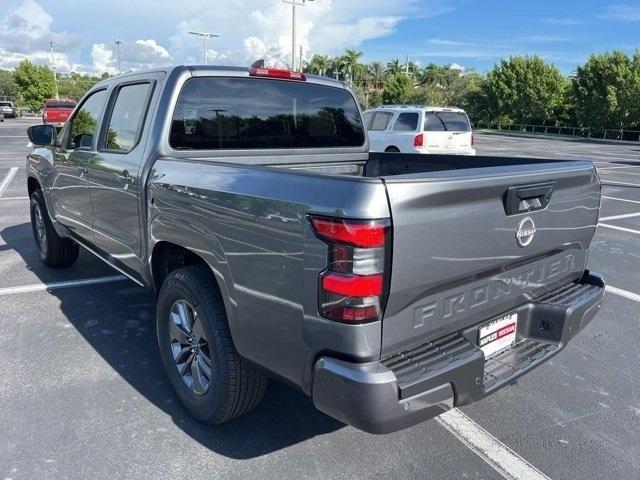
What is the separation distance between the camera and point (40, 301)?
475 centimetres

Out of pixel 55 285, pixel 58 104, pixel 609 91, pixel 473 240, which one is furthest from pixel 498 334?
pixel 609 91

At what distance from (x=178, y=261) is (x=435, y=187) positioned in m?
1.85

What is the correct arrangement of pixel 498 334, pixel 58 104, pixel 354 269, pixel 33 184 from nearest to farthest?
pixel 354 269, pixel 498 334, pixel 33 184, pixel 58 104

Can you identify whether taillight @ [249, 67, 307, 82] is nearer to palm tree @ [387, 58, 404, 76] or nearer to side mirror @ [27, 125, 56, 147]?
side mirror @ [27, 125, 56, 147]

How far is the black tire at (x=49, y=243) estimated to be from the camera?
217 inches

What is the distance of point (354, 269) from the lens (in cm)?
197

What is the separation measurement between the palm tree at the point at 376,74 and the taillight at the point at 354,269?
91.4 metres

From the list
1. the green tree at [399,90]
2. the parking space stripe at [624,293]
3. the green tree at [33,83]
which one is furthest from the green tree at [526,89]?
the green tree at [33,83]

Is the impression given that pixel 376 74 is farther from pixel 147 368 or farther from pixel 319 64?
pixel 147 368

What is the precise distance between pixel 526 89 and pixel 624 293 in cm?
4960

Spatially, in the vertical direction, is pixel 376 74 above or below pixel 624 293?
above

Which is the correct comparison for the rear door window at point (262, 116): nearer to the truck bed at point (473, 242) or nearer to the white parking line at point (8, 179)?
the truck bed at point (473, 242)

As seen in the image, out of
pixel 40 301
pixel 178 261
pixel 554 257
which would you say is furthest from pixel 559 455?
pixel 40 301

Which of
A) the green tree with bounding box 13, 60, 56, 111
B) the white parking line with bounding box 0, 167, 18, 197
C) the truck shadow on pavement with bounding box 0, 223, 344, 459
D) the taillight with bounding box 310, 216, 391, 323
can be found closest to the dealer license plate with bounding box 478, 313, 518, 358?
the taillight with bounding box 310, 216, 391, 323
